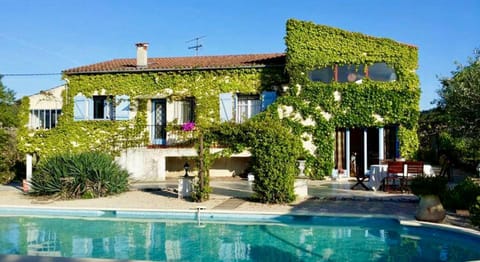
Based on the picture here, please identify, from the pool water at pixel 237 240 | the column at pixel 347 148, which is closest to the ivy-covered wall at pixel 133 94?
the column at pixel 347 148

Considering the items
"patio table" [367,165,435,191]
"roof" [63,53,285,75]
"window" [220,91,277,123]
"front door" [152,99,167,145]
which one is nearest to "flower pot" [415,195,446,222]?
"patio table" [367,165,435,191]

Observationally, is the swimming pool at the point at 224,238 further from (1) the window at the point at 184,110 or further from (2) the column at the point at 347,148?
(1) the window at the point at 184,110

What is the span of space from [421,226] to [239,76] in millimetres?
12188

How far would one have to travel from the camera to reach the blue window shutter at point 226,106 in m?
20.1

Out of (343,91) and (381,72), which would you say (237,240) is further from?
(381,72)

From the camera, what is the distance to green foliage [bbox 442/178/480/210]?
10.5 m

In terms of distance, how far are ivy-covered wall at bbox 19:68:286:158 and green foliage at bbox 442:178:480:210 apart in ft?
33.0

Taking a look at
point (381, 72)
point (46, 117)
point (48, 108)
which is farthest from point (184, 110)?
point (381, 72)

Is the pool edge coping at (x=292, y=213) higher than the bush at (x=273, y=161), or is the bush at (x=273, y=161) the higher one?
the bush at (x=273, y=161)

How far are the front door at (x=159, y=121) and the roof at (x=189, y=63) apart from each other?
5.46 feet

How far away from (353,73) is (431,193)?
988cm

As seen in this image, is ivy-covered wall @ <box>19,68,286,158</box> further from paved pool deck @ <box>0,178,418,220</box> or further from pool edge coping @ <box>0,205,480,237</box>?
pool edge coping @ <box>0,205,480,237</box>

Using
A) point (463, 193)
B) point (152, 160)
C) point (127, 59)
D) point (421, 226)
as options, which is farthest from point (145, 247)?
point (127, 59)

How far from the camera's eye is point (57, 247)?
29.0ft
